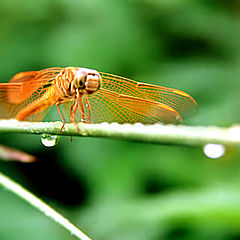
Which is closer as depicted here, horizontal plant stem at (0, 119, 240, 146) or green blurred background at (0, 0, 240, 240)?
horizontal plant stem at (0, 119, 240, 146)

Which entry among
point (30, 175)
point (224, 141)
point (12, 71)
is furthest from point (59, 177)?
point (224, 141)

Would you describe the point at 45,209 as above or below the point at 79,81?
below

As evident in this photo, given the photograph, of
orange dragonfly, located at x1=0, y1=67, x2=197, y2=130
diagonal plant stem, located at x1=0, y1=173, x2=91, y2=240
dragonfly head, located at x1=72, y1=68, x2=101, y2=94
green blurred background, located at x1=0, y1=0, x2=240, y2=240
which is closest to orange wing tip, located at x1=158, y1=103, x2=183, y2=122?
orange dragonfly, located at x1=0, y1=67, x2=197, y2=130

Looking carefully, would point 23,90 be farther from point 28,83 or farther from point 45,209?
point 45,209

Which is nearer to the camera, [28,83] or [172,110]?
[172,110]

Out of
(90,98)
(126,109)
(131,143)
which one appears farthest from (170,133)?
(131,143)

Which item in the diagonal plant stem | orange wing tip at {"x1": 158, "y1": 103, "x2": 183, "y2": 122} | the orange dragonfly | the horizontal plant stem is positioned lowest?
the diagonal plant stem

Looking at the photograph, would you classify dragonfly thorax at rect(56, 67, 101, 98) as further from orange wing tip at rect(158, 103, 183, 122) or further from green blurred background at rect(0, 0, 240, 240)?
green blurred background at rect(0, 0, 240, 240)

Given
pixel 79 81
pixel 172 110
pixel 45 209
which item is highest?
pixel 79 81
